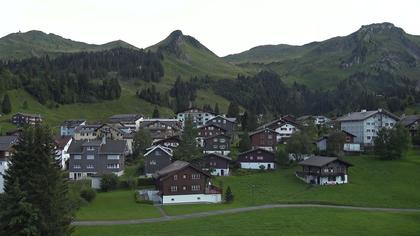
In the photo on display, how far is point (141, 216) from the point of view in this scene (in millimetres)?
57938

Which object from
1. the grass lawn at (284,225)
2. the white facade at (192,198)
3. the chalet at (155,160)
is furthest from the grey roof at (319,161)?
the chalet at (155,160)

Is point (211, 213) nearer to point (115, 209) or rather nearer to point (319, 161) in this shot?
point (115, 209)

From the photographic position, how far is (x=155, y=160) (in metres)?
86.7

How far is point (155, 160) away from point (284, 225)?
38.2 metres

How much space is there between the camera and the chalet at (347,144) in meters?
100

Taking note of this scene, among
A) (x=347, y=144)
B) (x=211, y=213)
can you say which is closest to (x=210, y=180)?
(x=211, y=213)

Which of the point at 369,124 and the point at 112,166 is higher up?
the point at 369,124

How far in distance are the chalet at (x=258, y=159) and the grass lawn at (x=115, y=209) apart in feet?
86.2

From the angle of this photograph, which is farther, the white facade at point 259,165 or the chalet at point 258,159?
the white facade at point 259,165

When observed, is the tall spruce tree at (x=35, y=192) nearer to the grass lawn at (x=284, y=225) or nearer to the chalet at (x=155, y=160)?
the grass lawn at (x=284, y=225)

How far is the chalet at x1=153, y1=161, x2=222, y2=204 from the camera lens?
70125 mm

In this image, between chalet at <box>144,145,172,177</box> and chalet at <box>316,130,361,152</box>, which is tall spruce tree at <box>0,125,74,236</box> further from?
chalet at <box>316,130,361,152</box>

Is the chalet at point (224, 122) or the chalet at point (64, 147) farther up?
the chalet at point (224, 122)

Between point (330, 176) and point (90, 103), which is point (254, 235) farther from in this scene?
point (90, 103)
